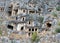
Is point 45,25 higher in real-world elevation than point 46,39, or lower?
lower

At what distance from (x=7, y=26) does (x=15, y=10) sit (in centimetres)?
1070

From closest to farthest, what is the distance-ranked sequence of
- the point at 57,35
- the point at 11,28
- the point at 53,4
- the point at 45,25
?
the point at 57,35, the point at 45,25, the point at 11,28, the point at 53,4

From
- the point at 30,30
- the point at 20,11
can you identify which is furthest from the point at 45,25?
the point at 20,11

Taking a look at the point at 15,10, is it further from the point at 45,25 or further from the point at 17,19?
the point at 45,25

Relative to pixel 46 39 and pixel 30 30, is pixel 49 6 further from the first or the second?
pixel 46 39

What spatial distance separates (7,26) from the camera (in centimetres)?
5844

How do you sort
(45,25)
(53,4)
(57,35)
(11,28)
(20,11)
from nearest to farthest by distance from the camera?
(57,35)
(45,25)
(11,28)
(20,11)
(53,4)

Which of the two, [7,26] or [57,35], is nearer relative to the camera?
[57,35]

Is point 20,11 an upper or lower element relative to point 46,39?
lower

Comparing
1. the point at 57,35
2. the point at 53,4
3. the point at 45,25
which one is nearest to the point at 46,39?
the point at 57,35

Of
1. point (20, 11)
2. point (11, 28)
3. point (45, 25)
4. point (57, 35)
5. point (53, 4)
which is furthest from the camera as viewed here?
point (53, 4)

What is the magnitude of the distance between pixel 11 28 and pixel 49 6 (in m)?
16.3

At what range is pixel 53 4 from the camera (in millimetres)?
71500

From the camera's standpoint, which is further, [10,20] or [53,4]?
[53,4]
